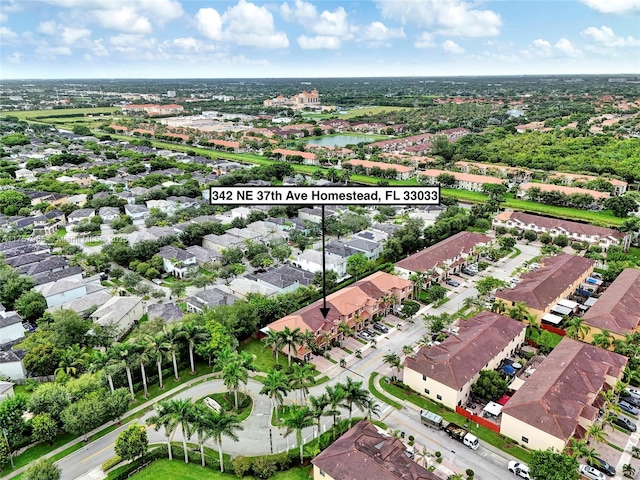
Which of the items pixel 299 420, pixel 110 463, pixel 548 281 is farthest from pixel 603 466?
pixel 110 463

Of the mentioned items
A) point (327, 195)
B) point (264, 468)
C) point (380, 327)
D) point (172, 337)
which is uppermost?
point (327, 195)

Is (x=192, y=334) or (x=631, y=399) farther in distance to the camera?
(x=192, y=334)

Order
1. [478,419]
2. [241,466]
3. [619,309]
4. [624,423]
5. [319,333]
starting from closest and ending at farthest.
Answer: [241,466] → [624,423] → [478,419] → [319,333] → [619,309]

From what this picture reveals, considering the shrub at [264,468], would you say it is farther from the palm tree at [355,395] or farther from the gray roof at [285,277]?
the gray roof at [285,277]

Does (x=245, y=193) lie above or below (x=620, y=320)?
above

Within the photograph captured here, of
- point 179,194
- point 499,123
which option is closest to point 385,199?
point 179,194

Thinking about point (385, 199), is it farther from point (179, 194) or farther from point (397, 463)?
point (179, 194)

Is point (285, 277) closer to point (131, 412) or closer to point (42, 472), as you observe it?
point (131, 412)
